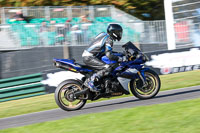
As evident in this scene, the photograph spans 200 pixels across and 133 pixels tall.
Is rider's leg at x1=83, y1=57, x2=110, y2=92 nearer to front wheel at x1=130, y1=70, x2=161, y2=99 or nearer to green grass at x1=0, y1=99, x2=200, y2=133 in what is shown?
front wheel at x1=130, y1=70, x2=161, y2=99

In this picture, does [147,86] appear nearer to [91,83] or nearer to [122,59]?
[122,59]

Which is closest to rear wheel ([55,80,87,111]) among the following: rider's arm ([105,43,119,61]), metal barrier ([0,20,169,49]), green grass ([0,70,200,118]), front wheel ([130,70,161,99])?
rider's arm ([105,43,119,61])

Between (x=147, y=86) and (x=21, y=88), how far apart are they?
20.0 ft

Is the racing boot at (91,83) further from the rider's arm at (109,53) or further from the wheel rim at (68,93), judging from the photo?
the rider's arm at (109,53)

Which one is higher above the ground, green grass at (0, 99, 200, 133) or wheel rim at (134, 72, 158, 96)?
wheel rim at (134, 72, 158, 96)

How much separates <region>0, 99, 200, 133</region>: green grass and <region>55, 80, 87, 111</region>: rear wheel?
1091mm

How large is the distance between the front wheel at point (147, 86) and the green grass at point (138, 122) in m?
1.08

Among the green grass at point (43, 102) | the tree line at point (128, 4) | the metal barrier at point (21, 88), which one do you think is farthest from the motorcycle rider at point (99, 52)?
the tree line at point (128, 4)

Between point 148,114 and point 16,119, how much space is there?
3253 millimetres

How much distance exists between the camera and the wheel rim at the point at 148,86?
8.22 m

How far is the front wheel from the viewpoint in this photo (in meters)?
8.22

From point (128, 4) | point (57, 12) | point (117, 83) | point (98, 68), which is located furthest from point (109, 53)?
point (128, 4)

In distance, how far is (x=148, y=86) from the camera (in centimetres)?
825

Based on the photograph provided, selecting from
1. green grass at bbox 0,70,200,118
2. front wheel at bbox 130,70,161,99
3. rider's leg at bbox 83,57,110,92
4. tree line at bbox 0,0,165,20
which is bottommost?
green grass at bbox 0,70,200,118
